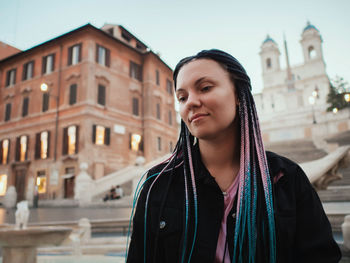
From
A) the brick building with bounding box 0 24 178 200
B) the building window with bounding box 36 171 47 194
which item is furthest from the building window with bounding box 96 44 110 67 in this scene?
the building window with bounding box 36 171 47 194

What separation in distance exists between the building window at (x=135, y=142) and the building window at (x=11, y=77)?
42.0 feet

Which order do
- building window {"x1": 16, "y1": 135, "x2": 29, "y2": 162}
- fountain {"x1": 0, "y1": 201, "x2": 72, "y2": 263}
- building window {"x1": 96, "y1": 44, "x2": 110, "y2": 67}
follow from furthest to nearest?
building window {"x1": 16, "y1": 135, "x2": 29, "y2": 162} < building window {"x1": 96, "y1": 44, "x2": 110, "y2": 67} < fountain {"x1": 0, "y1": 201, "x2": 72, "y2": 263}

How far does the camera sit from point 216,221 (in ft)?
3.99

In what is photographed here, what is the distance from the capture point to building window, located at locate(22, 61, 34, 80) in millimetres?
23422

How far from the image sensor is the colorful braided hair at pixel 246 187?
1128 millimetres

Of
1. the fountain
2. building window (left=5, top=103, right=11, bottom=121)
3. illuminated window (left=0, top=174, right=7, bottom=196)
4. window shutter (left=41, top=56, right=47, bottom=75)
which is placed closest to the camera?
the fountain

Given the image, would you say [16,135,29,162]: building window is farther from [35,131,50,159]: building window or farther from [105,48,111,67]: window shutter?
[105,48,111,67]: window shutter

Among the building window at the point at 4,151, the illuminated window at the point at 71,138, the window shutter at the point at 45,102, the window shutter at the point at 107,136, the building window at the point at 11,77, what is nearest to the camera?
the illuminated window at the point at 71,138

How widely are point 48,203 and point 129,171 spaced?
19.5 ft

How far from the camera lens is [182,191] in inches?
52.7

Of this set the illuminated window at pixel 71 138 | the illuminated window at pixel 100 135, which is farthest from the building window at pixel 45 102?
the illuminated window at pixel 100 135

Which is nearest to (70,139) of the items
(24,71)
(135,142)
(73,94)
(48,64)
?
(73,94)

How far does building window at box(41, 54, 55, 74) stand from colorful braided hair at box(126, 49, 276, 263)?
24012mm

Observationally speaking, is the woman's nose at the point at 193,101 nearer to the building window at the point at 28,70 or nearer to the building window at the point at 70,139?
the building window at the point at 70,139
